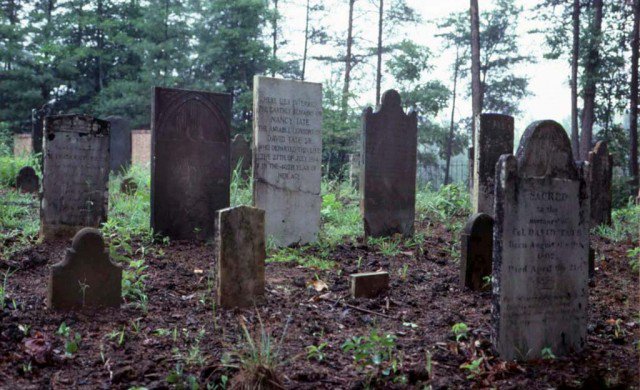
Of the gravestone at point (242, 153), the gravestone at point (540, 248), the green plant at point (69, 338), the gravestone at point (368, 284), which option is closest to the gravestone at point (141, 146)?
the gravestone at point (242, 153)

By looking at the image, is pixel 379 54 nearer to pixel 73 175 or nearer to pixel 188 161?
pixel 188 161

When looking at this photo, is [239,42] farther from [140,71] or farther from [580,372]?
[580,372]

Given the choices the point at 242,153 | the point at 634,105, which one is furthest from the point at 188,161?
the point at 634,105

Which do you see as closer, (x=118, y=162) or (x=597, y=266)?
(x=597, y=266)

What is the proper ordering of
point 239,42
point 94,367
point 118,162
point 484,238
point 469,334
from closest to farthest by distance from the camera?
point 94,367 < point 469,334 < point 484,238 < point 118,162 < point 239,42

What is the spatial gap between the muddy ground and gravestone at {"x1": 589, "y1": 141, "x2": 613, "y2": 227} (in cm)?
435

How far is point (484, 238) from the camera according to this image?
5.86 meters

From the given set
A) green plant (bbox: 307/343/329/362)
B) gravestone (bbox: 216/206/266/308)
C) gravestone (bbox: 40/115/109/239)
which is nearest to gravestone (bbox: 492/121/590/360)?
green plant (bbox: 307/343/329/362)

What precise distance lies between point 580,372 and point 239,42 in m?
25.8

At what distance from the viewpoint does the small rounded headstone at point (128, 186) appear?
11.4 meters

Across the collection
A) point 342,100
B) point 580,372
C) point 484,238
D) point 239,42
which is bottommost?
point 580,372

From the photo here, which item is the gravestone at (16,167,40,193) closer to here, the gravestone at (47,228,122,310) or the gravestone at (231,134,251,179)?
the gravestone at (231,134,251,179)

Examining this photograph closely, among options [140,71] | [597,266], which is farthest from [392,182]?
[140,71]

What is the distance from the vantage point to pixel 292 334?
4.36 meters
